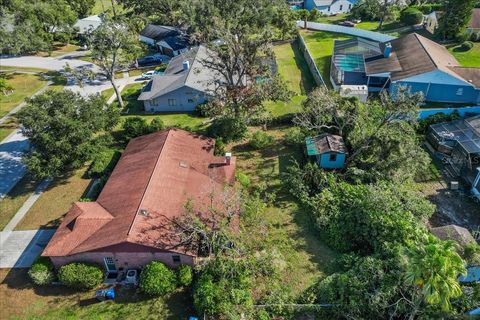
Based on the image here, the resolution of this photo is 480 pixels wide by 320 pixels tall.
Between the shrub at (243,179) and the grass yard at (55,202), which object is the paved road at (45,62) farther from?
the shrub at (243,179)

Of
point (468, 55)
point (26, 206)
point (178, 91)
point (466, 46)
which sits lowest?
point (26, 206)

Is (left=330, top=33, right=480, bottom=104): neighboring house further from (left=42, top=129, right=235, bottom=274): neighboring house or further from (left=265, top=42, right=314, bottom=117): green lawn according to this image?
(left=42, top=129, right=235, bottom=274): neighboring house

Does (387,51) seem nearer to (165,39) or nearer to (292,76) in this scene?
(292,76)

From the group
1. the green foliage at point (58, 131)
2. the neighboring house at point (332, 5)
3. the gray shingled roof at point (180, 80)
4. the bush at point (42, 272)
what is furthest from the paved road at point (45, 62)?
the neighboring house at point (332, 5)

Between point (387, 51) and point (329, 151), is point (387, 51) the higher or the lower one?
the higher one

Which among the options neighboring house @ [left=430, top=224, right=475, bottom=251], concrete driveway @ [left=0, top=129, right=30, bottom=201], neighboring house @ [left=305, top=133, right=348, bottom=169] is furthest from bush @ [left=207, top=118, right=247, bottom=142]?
neighboring house @ [left=430, top=224, right=475, bottom=251]

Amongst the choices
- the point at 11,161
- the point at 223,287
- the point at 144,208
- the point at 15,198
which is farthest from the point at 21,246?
the point at 223,287
